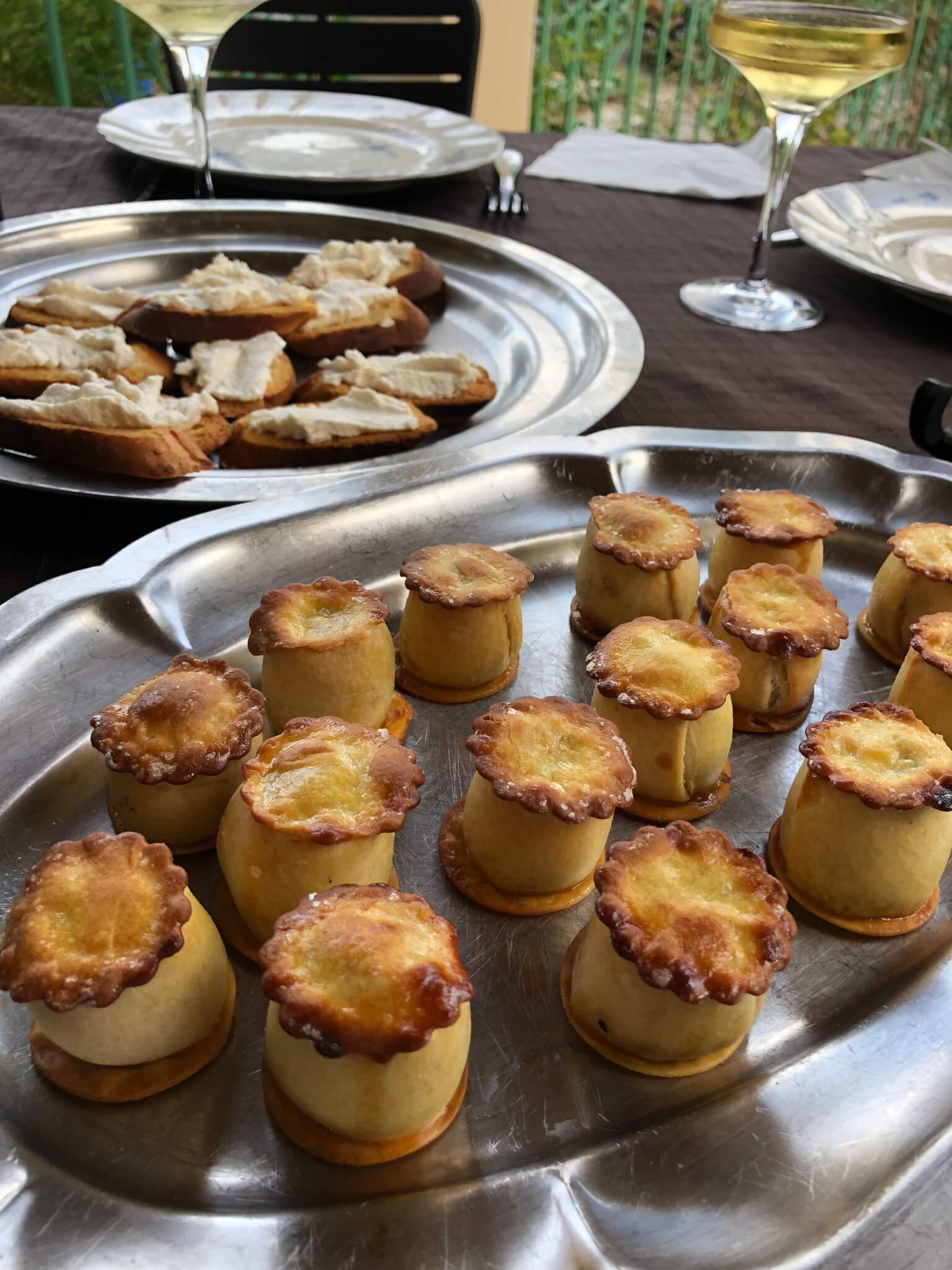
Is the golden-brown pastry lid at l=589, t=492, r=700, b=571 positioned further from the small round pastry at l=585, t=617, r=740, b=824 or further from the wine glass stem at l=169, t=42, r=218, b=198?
the wine glass stem at l=169, t=42, r=218, b=198

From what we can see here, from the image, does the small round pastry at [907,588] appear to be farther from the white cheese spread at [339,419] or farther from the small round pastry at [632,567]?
the white cheese spread at [339,419]

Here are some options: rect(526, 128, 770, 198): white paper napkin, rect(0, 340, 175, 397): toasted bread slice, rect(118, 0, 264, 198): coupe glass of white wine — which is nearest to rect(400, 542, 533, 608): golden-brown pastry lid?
rect(0, 340, 175, 397): toasted bread slice

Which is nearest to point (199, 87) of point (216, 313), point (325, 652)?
point (216, 313)

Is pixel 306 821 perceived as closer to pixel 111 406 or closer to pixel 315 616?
pixel 315 616

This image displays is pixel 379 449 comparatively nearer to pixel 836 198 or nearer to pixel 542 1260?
pixel 542 1260

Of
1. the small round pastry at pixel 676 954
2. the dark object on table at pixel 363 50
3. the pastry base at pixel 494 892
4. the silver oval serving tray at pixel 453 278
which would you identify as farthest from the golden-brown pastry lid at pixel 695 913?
the dark object on table at pixel 363 50

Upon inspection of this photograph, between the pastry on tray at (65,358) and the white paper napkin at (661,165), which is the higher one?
the white paper napkin at (661,165)
